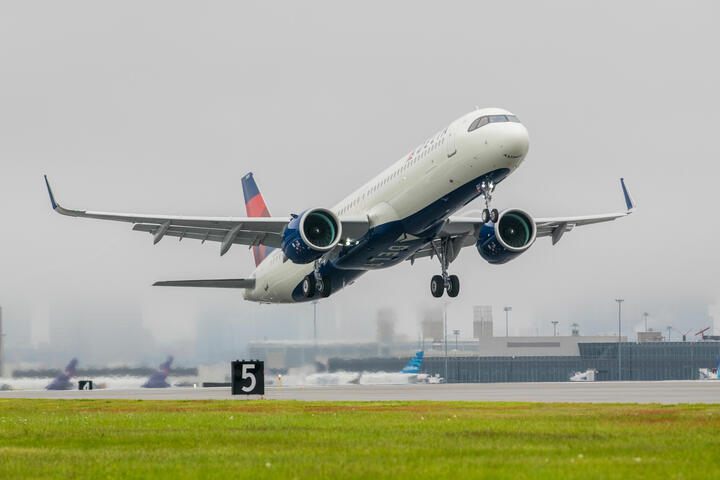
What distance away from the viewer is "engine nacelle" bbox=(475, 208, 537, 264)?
43.4m

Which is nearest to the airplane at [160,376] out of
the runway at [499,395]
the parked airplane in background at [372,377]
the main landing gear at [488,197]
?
the parked airplane in background at [372,377]

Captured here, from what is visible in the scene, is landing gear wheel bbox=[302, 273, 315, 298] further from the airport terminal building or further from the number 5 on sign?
the airport terminal building

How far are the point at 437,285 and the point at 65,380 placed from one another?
96.6 feet

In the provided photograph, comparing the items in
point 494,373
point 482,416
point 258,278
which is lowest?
point 494,373

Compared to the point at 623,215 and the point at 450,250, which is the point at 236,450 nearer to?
the point at 450,250

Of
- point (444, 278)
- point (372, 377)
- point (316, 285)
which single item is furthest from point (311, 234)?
point (372, 377)

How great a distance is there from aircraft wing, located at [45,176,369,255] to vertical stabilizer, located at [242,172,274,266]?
10.8 metres

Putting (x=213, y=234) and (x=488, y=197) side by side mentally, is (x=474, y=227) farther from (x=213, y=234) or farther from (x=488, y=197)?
(x=213, y=234)

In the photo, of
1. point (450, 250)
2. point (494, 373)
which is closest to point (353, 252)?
point (450, 250)

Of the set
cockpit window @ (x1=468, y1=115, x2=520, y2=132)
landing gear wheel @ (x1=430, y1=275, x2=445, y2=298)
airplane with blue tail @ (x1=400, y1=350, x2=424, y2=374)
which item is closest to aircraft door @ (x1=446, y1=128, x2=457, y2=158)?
cockpit window @ (x1=468, y1=115, x2=520, y2=132)

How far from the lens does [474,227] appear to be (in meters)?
45.9

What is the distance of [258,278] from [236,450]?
38.8 m

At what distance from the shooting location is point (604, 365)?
449ft

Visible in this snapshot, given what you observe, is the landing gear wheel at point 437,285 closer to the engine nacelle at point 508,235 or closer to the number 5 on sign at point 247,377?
the engine nacelle at point 508,235
